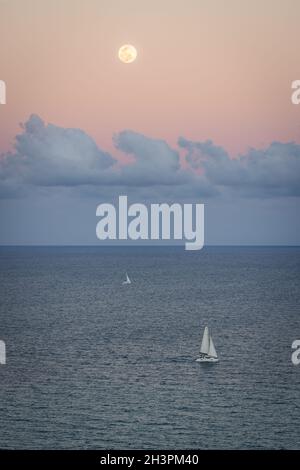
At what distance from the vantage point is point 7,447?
68500mm

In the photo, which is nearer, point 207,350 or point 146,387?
point 146,387

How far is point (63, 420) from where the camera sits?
7612 cm

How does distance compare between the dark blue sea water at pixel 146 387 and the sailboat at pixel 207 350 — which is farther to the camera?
the sailboat at pixel 207 350

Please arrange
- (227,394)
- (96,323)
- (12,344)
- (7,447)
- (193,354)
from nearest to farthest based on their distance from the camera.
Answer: (7,447) < (227,394) < (193,354) < (12,344) < (96,323)

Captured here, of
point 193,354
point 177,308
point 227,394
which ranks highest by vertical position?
point 177,308

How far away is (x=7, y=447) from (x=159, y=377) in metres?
31.5

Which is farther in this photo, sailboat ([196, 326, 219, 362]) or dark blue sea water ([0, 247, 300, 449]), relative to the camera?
sailboat ([196, 326, 219, 362])

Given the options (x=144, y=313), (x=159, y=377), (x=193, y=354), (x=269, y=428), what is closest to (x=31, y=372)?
(x=159, y=377)

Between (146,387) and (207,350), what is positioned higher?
(207,350)

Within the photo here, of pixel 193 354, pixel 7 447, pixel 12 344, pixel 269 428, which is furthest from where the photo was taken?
pixel 12 344

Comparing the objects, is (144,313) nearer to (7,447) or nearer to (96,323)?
(96,323)

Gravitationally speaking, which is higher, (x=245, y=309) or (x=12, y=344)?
(x=245, y=309)
